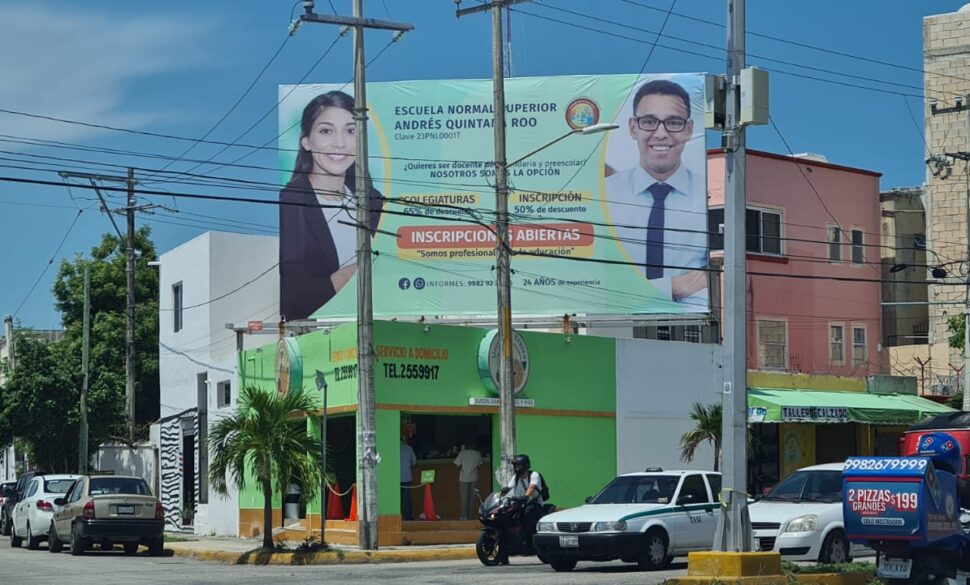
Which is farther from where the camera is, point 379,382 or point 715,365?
point 715,365

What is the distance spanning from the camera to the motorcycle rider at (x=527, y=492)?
22.1 metres

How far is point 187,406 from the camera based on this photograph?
39250 millimetres

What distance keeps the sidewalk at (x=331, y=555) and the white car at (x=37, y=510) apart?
4249mm

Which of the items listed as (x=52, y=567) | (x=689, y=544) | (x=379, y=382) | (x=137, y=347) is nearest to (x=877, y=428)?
(x=379, y=382)

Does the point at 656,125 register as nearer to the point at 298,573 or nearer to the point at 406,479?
the point at 406,479

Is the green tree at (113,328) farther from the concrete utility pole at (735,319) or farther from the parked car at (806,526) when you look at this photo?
the concrete utility pole at (735,319)

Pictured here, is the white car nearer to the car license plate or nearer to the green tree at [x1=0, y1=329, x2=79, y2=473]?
the green tree at [x1=0, y1=329, x2=79, y2=473]

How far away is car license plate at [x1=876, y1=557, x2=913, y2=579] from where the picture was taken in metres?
13.7

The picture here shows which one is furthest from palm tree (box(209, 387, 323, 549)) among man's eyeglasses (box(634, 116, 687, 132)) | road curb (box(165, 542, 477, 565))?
man's eyeglasses (box(634, 116, 687, 132))

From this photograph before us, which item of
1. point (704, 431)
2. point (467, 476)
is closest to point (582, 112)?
point (704, 431)

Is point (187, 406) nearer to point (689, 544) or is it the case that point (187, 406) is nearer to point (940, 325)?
point (689, 544)

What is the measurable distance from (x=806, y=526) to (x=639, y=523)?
7.89ft

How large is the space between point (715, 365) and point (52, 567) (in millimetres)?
17406

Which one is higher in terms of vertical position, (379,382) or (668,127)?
(668,127)
